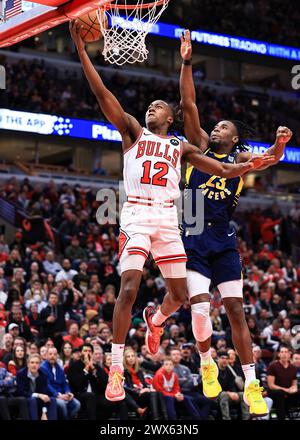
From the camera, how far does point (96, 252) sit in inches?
786

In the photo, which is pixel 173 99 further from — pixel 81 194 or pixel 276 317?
pixel 276 317

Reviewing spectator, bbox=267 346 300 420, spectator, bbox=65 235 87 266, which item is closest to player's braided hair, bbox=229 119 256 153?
spectator, bbox=267 346 300 420

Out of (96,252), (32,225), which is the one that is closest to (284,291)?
(96,252)

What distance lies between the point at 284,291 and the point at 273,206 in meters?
7.83

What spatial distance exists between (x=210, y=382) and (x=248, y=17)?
1201 inches

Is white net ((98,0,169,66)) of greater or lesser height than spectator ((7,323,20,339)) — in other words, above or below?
above

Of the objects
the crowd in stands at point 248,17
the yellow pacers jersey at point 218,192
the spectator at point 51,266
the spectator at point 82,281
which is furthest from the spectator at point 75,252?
the crowd in stands at point 248,17

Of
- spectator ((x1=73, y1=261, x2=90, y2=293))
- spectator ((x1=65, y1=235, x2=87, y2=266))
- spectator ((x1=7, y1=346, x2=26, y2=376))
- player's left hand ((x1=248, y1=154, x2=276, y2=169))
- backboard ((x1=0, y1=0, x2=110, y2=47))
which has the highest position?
backboard ((x1=0, y1=0, x2=110, y2=47))

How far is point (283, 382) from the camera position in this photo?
587 inches

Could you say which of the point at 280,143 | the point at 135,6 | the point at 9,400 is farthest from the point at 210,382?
the point at 9,400

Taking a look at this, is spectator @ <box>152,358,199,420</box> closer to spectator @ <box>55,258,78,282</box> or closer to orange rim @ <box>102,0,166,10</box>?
spectator @ <box>55,258,78,282</box>

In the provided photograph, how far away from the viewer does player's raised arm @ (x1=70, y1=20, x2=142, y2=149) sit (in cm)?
753

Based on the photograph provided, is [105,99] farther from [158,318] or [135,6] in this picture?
[158,318]

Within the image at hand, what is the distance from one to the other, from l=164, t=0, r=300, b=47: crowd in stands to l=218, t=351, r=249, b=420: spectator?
20899 millimetres
